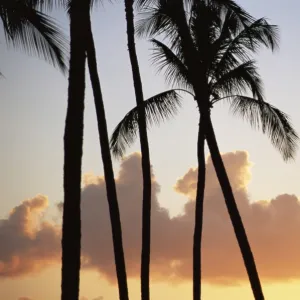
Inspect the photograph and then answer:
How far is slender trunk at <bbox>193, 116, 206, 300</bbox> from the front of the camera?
22484 mm

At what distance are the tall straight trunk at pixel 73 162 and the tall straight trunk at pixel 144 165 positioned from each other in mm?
7110

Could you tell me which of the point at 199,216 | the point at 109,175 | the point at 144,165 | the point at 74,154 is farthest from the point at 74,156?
the point at 199,216

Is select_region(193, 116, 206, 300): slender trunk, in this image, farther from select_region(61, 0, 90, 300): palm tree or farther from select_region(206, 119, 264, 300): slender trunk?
select_region(61, 0, 90, 300): palm tree

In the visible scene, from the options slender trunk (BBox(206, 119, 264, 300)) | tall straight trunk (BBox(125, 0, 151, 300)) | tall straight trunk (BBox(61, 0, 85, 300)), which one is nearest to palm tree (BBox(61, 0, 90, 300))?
tall straight trunk (BBox(61, 0, 85, 300))

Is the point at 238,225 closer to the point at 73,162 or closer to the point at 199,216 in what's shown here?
the point at 199,216

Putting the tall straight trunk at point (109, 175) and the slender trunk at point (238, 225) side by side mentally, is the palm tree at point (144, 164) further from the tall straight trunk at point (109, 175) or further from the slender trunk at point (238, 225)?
the slender trunk at point (238, 225)

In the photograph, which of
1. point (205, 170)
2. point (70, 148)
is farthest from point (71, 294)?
point (205, 170)

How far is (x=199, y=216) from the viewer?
896 inches

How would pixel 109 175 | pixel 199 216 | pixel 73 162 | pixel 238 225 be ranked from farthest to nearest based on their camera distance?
pixel 199 216
pixel 238 225
pixel 109 175
pixel 73 162

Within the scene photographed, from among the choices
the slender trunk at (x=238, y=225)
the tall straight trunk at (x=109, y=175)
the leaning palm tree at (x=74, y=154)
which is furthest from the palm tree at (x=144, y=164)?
the leaning palm tree at (x=74, y=154)

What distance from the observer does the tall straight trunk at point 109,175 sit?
19.0 meters

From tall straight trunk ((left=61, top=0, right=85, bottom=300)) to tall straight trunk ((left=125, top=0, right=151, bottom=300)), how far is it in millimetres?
7110

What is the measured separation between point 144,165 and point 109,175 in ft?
6.63

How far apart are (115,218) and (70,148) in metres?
6.83
